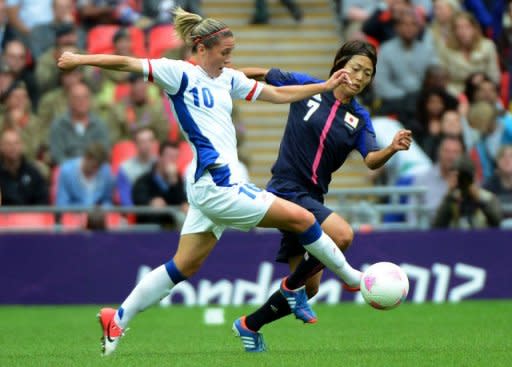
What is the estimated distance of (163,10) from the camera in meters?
18.7

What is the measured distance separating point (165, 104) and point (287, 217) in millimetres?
8321

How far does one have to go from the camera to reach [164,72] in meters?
9.26

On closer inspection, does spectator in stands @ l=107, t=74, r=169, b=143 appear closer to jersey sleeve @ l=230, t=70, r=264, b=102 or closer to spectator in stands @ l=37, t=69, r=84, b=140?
spectator in stands @ l=37, t=69, r=84, b=140

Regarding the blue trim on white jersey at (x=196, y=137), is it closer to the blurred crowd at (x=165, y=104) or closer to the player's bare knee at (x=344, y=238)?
the player's bare knee at (x=344, y=238)

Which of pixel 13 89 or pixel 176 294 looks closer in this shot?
pixel 176 294

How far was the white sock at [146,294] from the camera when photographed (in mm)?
9484

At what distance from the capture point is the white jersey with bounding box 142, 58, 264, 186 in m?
9.28

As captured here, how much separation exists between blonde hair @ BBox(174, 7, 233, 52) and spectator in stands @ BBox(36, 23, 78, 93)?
8174mm

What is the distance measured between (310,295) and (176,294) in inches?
214

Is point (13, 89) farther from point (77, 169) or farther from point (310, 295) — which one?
point (310, 295)

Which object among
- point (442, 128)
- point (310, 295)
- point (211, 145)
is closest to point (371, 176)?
point (442, 128)

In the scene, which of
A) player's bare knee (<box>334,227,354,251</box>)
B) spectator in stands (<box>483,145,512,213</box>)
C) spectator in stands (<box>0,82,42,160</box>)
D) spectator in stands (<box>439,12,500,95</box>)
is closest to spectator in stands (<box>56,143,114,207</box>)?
spectator in stands (<box>0,82,42,160</box>)

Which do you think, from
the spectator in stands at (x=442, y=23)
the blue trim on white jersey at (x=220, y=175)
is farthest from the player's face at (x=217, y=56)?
the spectator in stands at (x=442, y=23)

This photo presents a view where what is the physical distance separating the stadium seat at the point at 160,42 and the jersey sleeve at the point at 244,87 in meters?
8.26
